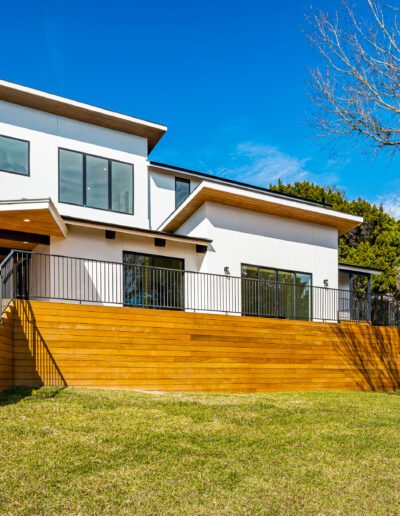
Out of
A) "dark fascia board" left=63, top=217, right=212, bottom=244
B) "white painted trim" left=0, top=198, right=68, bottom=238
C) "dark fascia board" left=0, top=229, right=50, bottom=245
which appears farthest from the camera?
"dark fascia board" left=63, top=217, right=212, bottom=244

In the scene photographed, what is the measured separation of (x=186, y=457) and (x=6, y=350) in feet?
16.5

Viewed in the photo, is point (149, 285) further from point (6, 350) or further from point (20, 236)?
point (6, 350)

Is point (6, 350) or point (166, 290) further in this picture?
point (166, 290)

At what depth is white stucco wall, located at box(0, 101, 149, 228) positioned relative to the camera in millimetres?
14883

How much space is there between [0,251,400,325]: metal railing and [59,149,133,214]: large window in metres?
2.77

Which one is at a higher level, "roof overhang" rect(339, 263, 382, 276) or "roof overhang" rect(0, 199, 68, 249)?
"roof overhang" rect(0, 199, 68, 249)

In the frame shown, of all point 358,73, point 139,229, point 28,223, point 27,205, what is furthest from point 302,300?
point 27,205

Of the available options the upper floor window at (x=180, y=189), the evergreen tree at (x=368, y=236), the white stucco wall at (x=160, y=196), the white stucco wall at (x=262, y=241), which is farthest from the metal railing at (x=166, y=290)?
the evergreen tree at (x=368, y=236)

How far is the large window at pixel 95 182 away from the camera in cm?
1575

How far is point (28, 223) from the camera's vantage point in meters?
12.3

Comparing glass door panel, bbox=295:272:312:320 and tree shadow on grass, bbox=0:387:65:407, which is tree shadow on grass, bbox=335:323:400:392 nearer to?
glass door panel, bbox=295:272:312:320

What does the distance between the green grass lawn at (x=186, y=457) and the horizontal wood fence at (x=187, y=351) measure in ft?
3.64

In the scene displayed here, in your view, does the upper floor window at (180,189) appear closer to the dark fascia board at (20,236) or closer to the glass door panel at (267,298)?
the glass door panel at (267,298)

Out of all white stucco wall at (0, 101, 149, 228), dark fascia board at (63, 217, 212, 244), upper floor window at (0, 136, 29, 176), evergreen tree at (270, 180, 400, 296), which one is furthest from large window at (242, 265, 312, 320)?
evergreen tree at (270, 180, 400, 296)
